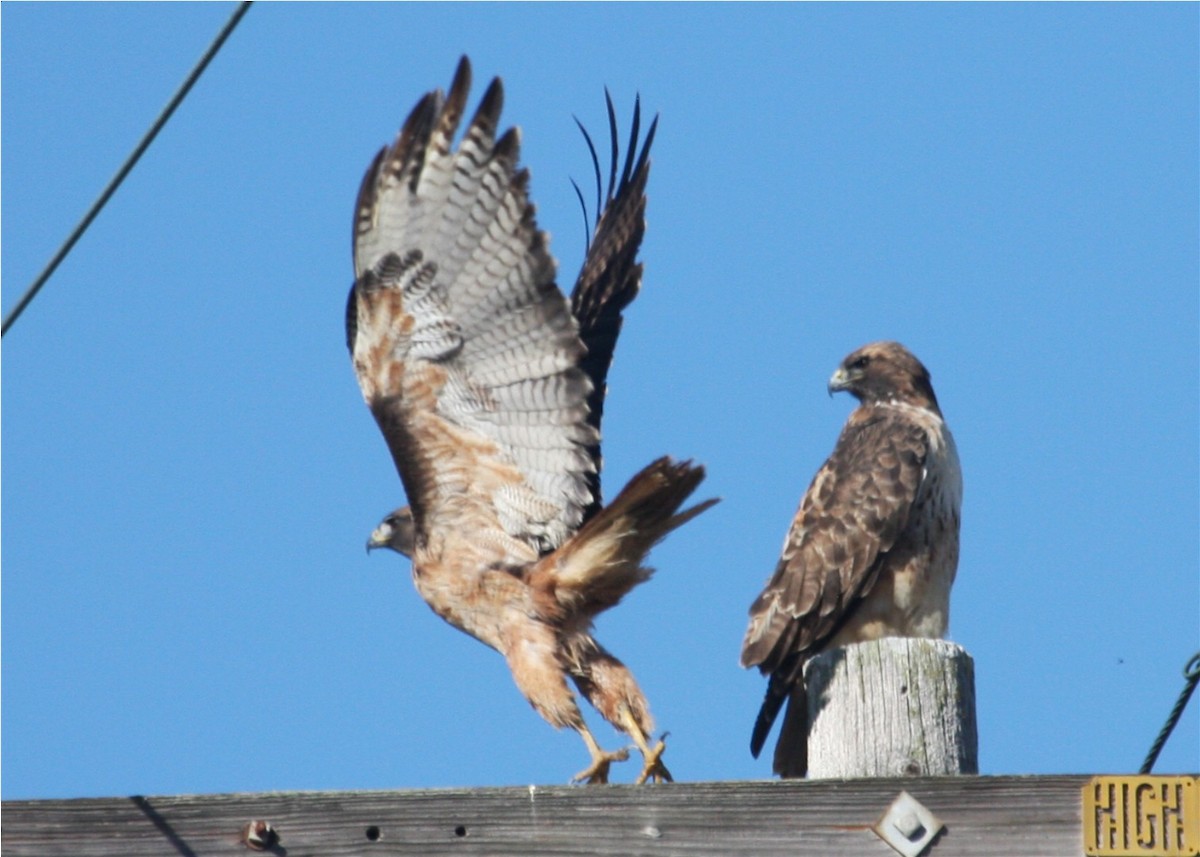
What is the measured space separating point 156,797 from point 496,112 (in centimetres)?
364

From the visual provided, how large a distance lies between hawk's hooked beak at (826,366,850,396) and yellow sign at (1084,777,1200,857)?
485cm

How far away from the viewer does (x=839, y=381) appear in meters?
7.35

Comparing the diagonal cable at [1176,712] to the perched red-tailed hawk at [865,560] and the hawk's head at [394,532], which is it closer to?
the perched red-tailed hawk at [865,560]

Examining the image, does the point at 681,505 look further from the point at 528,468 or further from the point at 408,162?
the point at 408,162

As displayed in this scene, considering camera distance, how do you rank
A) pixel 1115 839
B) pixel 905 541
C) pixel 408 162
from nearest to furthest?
pixel 1115 839 < pixel 408 162 < pixel 905 541

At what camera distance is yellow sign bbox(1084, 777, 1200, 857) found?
250 centimetres

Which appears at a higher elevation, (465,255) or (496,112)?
(496,112)

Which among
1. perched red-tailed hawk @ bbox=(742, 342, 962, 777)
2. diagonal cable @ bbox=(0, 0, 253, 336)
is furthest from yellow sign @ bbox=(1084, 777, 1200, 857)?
perched red-tailed hawk @ bbox=(742, 342, 962, 777)

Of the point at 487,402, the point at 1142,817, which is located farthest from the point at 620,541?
the point at 1142,817

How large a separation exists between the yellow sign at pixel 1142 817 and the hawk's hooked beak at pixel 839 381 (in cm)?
485

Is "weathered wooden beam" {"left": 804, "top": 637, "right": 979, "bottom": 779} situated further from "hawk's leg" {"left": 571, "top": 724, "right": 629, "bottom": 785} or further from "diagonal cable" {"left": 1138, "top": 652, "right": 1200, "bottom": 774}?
"hawk's leg" {"left": 571, "top": 724, "right": 629, "bottom": 785}

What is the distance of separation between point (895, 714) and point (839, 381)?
169 inches

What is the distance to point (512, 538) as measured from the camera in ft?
20.2

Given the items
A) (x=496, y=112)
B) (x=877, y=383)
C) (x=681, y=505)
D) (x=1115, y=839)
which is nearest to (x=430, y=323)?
(x=496, y=112)
